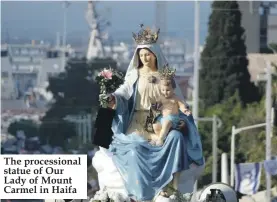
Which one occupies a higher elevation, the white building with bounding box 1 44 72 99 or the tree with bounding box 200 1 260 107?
the tree with bounding box 200 1 260 107

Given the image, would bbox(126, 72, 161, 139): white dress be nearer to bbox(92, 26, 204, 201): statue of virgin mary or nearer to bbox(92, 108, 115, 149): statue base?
bbox(92, 26, 204, 201): statue of virgin mary

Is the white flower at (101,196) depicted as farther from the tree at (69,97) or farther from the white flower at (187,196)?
the tree at (69,97)

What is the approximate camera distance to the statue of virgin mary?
27000 mm


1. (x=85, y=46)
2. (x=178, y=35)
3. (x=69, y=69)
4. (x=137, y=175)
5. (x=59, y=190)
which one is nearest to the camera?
(x=59, y=190)

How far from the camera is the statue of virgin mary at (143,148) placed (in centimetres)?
2700

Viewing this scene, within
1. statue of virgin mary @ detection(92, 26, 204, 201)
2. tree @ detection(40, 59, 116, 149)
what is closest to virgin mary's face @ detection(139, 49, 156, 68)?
statue of virgin mary @ detection(92, 26, 204, 201)

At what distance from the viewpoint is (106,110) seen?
27531 millimetres

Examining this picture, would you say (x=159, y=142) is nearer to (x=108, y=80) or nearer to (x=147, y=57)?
(x=108, y=80)

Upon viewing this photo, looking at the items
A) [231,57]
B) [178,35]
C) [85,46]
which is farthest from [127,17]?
[231,57]

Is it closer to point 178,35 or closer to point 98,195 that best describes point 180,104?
point 98,195

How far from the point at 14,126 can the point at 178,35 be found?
1523 inches

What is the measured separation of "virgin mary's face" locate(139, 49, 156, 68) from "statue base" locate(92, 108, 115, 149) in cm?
101

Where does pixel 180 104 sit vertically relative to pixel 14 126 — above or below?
above

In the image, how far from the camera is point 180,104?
27.5 metres
